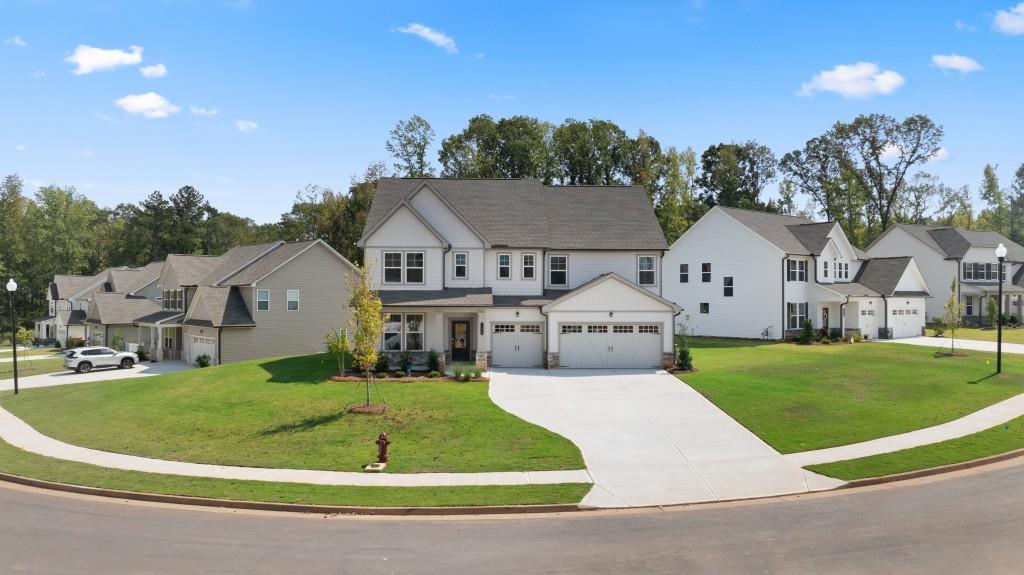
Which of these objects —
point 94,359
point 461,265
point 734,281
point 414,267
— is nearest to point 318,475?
point 414,267

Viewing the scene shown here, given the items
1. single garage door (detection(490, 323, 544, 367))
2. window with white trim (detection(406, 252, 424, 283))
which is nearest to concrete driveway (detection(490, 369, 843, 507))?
single garage door (detection(490, 323, 544, 367))

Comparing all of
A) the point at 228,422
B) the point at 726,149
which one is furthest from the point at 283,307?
the point at 726,149

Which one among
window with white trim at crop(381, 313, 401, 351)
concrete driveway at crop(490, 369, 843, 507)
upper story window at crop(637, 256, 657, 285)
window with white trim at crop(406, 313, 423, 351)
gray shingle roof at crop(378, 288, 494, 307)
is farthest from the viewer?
upper story window at crop(637, 256, 657, 285)

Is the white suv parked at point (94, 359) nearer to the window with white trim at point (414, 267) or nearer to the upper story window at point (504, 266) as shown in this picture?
the window with white trim at point (414, 267)

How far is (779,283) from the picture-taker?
136 ft

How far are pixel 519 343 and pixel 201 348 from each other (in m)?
22.1

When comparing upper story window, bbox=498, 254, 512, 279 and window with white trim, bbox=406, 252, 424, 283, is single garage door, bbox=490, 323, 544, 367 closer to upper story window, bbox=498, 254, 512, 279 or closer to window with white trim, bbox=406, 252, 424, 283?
upper story window, bbox=498, 254, 512, 279

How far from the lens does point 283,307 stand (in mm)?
39906

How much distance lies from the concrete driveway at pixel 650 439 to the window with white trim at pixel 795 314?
17487 mm

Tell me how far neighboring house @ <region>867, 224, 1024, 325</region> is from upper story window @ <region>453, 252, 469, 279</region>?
1724 inches

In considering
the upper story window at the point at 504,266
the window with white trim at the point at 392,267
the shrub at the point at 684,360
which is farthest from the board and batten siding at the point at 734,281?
the window with white trim at the point at 392,267

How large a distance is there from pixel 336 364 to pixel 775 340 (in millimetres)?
27798

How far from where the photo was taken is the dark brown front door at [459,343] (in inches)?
1281

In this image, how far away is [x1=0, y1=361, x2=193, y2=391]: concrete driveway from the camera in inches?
1323
